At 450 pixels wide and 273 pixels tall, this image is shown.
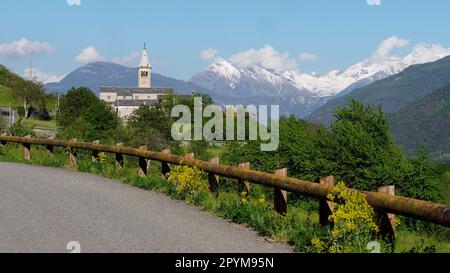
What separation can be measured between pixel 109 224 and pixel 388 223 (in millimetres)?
3943

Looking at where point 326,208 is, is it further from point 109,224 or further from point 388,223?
point 109,224

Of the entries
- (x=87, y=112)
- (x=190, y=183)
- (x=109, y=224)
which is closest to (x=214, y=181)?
(x=190, y=183)

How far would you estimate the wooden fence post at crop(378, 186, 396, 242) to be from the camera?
24.8 feet

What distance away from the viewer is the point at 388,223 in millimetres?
7617

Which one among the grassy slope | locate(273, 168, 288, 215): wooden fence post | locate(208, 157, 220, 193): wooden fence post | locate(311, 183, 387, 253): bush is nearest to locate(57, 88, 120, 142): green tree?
the grassy slope

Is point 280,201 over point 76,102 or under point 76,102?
under

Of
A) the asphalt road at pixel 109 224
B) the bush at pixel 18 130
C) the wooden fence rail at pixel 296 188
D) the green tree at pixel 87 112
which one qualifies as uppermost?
the green tree at pixel 87 112

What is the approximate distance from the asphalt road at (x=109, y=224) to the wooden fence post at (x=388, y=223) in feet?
3.88

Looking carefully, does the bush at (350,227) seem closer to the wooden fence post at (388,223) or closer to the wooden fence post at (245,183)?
the wooden fence post at (388,223)

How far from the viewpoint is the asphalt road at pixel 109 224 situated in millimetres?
7719

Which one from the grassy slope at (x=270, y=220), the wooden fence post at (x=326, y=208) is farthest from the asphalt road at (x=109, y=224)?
the wooden fence post at (x=326, y=208)

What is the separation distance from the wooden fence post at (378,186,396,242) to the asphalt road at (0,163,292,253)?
118cm

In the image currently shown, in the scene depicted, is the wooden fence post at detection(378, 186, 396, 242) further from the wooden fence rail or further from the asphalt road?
the asphalt road
